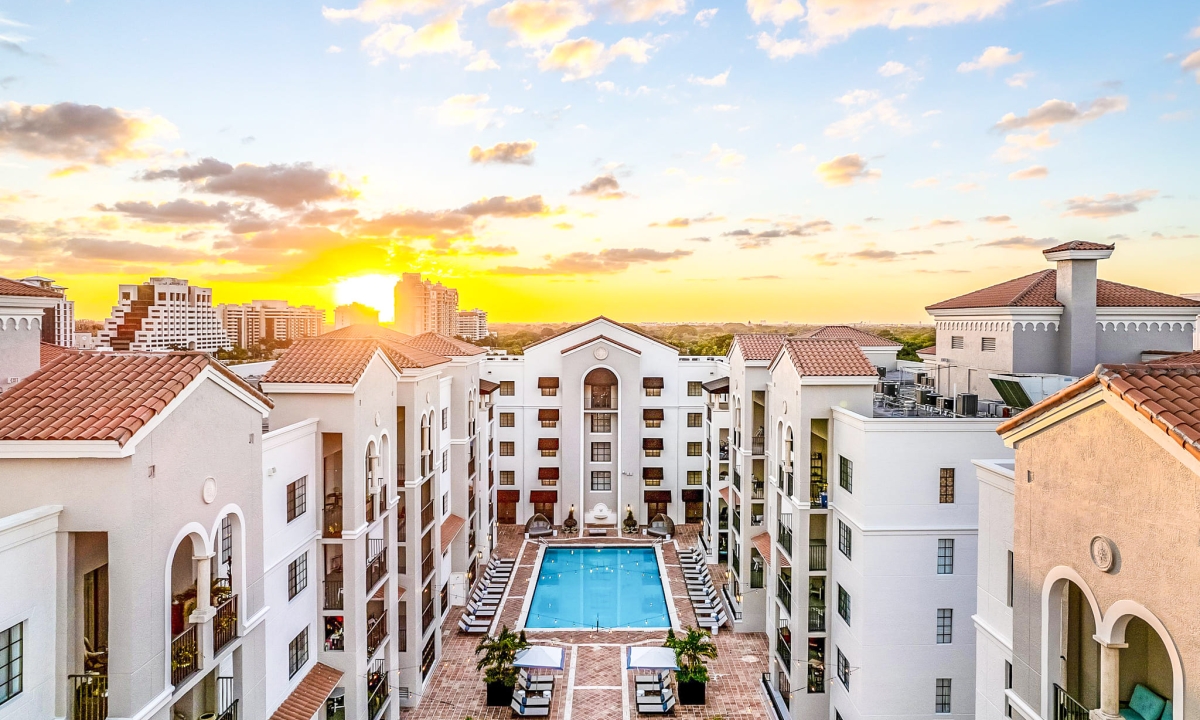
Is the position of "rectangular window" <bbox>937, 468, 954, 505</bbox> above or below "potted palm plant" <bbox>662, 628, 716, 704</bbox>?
above

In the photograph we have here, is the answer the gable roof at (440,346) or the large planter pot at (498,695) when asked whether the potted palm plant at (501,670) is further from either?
the gable roof at (440,346)

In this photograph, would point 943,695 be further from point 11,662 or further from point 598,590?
point 11,662

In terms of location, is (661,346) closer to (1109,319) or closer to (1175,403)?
(1109,319)

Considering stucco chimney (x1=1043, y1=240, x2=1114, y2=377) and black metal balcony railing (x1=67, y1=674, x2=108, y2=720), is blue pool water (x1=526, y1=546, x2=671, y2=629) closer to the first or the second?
stucco chimney (x1=1043, y1=240, x2=1114, y2=377)

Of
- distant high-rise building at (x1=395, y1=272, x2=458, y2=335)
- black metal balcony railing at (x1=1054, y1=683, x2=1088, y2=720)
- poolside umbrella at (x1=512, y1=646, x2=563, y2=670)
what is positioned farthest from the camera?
distant high-rise building at (x1=395, y1=272, x2=458, y2=335)

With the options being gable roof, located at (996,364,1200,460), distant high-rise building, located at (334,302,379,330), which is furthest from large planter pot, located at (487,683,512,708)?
distant high-rise building, located at (334,302,379,330)

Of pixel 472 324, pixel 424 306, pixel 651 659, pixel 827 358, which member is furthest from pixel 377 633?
pixel 472 324

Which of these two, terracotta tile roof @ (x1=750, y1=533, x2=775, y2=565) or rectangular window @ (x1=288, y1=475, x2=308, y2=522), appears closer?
rectangular window @ (x1=288, y1=475, x2=308, y2=522)
